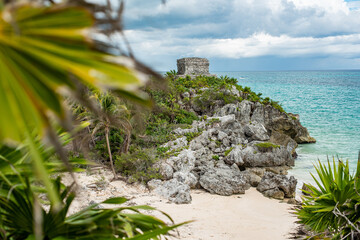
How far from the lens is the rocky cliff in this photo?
11.7 metres

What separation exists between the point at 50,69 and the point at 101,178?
36.4ft

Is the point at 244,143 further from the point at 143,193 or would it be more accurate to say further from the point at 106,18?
the point at 106,18

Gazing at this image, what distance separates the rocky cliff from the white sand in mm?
448

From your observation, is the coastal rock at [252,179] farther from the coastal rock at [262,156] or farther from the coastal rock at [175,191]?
the coastal rock at [175,191]

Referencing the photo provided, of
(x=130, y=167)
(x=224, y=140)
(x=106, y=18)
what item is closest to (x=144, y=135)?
(x=130, y=167)

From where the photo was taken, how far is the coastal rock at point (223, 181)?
1154 cm

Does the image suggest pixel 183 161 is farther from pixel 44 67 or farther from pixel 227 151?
pixel 44 67

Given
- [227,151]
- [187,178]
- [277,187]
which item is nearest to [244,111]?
[227,151]

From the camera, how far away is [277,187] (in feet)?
38.5

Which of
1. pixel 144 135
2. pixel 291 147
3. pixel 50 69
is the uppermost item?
pixel 50 69

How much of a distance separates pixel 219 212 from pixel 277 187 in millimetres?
3141

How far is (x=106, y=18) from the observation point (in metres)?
0.97

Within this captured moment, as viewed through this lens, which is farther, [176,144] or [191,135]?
[191,135]

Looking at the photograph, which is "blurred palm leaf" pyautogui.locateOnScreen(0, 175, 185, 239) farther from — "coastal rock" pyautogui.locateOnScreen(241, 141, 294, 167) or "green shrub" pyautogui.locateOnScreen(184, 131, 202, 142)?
"green shrub" pyautogui.locateOnScreen(184, 131, 202, 142)
